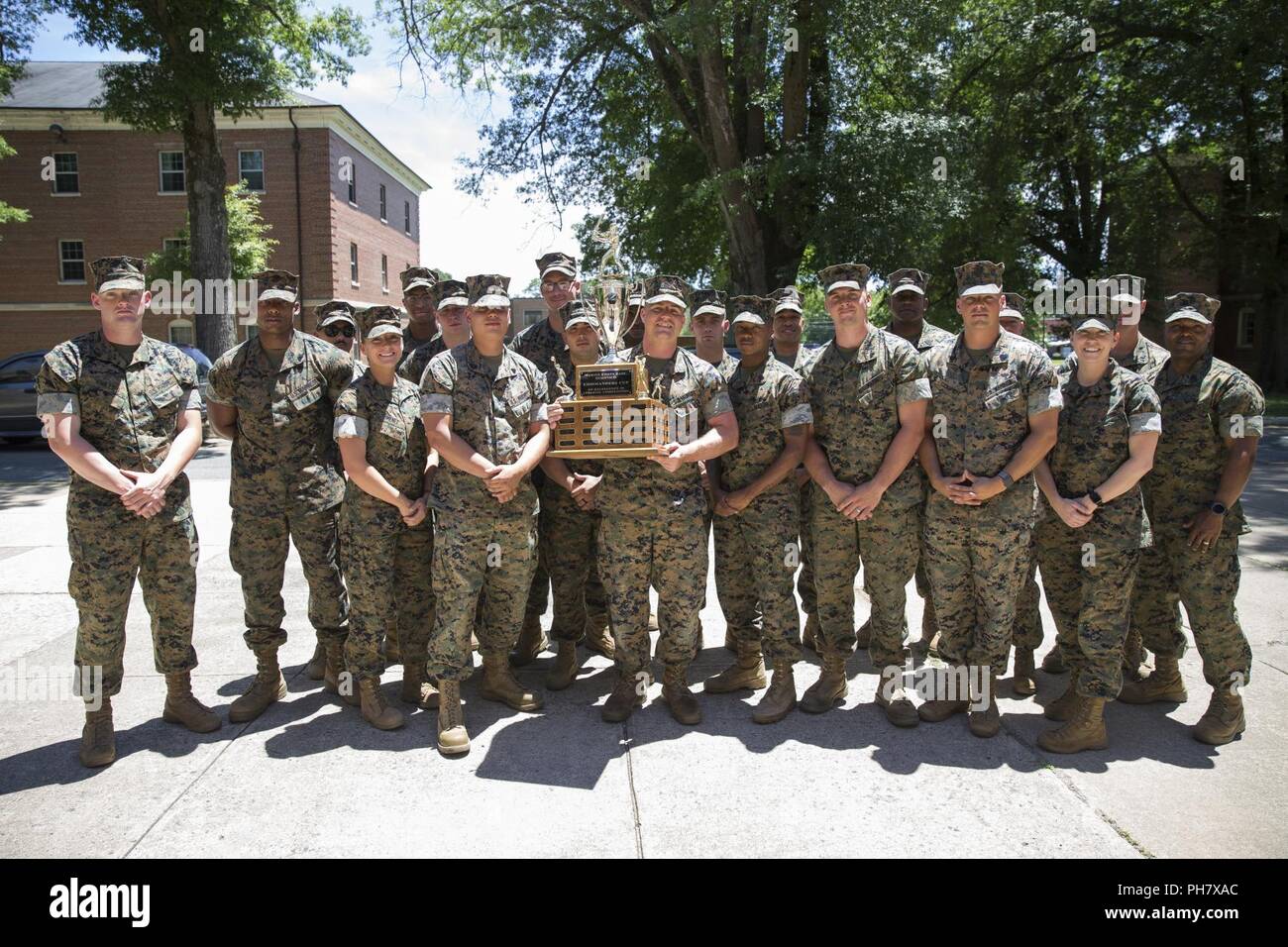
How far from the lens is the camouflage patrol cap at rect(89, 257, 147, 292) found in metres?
4.39

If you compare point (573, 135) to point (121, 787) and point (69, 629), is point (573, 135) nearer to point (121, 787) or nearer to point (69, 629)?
point (69, 629)

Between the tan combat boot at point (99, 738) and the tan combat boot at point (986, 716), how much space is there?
4.55 meters

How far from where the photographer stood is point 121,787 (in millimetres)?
4102

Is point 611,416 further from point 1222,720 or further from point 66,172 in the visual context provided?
point 66,172

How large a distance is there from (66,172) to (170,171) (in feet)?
13.1

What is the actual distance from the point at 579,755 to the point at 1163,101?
24.0m

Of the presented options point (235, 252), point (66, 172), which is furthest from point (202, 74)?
point (66, 172)

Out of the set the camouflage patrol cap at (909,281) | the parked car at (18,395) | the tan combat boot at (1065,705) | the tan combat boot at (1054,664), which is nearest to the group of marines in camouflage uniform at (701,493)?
the tan combat boot at (1065,705)

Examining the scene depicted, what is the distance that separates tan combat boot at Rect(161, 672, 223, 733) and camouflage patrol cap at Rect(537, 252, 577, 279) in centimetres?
324

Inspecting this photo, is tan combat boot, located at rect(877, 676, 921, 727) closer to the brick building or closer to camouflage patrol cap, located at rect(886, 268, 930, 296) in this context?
camouflage patrol cap, located at rect(886, 268, 930, 296)

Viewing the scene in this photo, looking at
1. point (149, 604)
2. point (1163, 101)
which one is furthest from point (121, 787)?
point (1163, 101)

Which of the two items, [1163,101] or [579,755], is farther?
[1163,101]

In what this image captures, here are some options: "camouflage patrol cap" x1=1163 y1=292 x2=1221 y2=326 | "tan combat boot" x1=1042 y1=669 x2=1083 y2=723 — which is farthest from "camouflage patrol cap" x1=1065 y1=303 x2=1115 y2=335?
"tan combat boot" x1=1042 y1=669 x2=1083 y2=723
